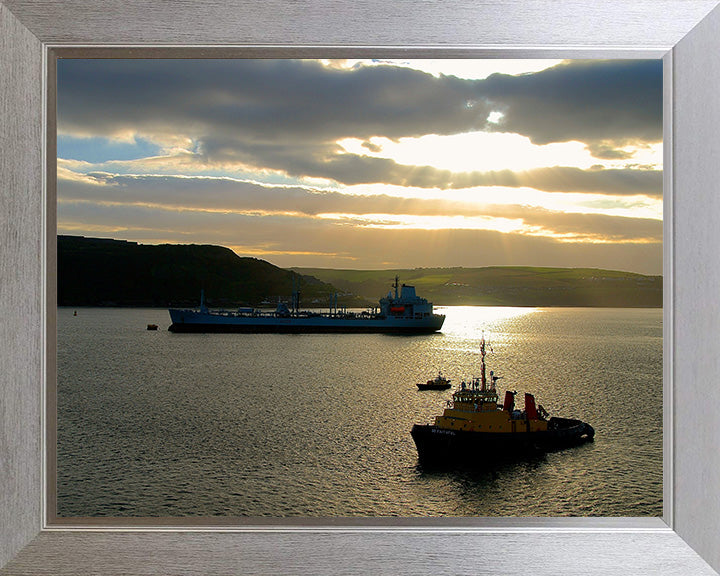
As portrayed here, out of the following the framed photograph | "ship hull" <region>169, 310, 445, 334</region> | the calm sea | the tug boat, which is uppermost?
the framed photograph

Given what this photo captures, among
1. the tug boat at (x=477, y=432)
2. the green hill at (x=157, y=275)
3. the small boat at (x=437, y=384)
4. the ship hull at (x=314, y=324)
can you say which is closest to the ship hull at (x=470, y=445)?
the tug boat at (x=477, y=432)

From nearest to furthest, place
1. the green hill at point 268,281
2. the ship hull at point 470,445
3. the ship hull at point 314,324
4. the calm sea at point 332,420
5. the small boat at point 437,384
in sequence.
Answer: the ship hull at point 470,445
the calm sea at point 332,420
the green hill at point 268,281
the small boat at point 437,384
the ship hull at point 314,324

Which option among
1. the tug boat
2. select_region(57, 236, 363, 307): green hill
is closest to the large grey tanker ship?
select_region(57, 236, 363, 307): green hill

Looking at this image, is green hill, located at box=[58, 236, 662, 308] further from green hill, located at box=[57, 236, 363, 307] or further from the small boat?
the small boat

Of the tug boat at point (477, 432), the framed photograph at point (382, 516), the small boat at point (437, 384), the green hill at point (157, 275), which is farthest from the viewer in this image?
the small boat at point (437, 384)

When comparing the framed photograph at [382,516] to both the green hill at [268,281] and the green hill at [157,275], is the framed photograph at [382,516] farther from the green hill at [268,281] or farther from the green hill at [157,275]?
the green hill at [157,275]

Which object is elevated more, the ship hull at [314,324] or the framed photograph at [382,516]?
the framed photograph at [382,516]

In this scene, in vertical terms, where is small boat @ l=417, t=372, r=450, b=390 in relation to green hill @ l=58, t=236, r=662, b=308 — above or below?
below

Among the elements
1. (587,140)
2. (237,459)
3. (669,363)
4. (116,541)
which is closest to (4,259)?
(116,541)
